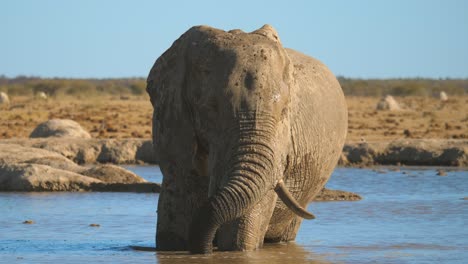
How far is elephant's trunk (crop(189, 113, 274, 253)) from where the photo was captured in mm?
8438

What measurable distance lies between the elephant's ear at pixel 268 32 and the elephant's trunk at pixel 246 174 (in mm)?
902

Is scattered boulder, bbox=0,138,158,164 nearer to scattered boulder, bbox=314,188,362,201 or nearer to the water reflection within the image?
scattered boulder, bbox=314,188,362,201

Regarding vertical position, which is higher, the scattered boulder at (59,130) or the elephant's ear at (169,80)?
the elephant's ear at (169,80)

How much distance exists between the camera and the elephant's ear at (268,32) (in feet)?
30.1

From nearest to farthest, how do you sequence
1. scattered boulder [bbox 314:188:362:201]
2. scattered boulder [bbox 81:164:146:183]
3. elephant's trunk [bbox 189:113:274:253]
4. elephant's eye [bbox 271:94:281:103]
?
elephant's trunk [bbox 189:113:274:253]
elephant's eye [bbox 271:94:281:103]
scattered boulder [bbox 314:188:362:201]
scattered boulder [bbox 81:164:146:183]

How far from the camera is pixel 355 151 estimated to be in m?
21.1

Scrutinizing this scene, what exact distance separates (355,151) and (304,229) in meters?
8.97

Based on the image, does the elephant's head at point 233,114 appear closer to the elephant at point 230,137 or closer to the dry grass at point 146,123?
the elephant at point 230,137

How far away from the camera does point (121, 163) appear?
21188 millimetres

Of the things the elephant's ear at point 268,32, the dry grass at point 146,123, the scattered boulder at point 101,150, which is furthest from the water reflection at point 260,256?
the dry grass at point 146,123

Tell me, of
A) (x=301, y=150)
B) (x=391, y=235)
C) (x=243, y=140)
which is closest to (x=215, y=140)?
(x=243, y=140)

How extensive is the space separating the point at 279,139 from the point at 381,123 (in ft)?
80.7

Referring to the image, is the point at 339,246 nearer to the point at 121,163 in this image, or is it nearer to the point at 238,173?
the point at 238,173

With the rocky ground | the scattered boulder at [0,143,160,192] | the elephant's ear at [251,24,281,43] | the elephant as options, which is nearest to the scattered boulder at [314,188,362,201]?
the rocky ground
